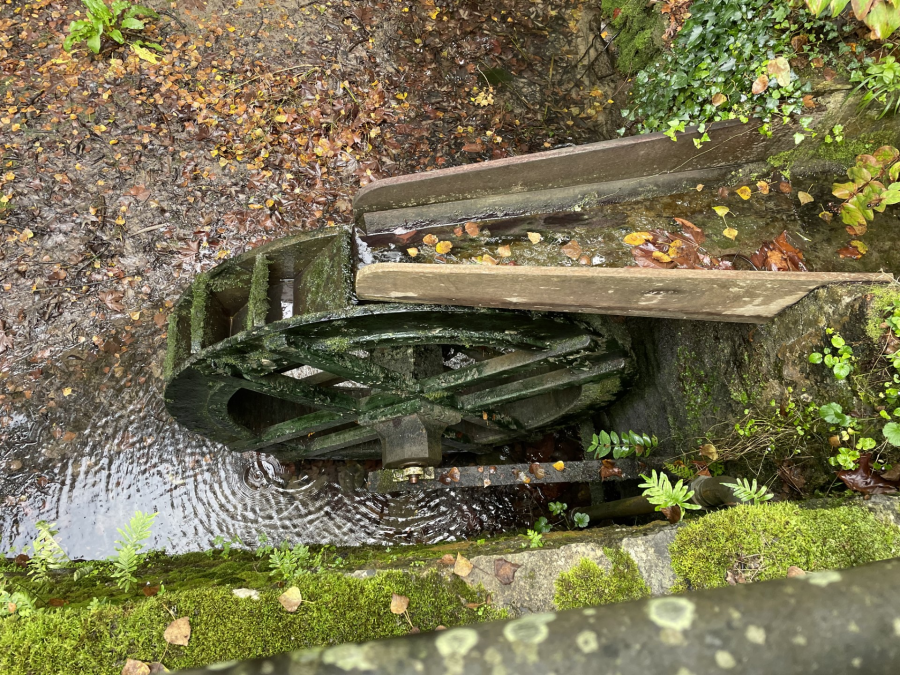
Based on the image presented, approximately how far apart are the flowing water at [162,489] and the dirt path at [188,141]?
3 centimetres

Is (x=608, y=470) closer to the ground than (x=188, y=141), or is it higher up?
closer to the ground

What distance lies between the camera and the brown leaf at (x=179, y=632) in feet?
5.10

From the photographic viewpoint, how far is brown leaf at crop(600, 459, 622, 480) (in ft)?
12.7

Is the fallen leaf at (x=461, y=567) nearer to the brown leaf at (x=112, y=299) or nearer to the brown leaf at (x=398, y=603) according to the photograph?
the brown leaf at (x=398, y=603)

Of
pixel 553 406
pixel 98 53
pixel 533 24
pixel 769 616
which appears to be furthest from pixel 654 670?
pixel 98 53

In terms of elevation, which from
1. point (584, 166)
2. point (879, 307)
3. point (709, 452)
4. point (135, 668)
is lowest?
point (135, 668)

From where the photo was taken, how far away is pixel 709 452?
298 cm

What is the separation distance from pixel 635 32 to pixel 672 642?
18.5ft

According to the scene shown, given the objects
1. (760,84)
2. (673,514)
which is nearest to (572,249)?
(760,84)

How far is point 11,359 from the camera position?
15.4 feet

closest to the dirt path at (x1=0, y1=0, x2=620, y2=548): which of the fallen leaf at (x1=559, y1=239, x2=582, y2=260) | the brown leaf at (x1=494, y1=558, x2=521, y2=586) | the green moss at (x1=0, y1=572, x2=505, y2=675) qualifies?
the fallen leaf at (x1=559, y1=239, x2=582, y2=260)

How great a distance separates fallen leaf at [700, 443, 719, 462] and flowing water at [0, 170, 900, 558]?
1.93m

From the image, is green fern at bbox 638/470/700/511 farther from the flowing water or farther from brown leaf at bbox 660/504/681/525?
the flowing water

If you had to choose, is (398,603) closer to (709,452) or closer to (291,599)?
(291,599)
